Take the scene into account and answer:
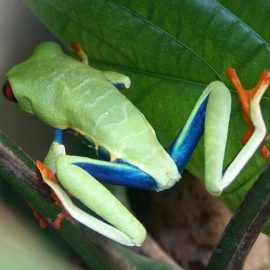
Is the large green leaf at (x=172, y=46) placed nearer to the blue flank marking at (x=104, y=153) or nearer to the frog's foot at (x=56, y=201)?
the blue flank marking at (x=104, y=153)

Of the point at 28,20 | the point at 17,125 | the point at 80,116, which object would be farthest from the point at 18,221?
the point at 28,20

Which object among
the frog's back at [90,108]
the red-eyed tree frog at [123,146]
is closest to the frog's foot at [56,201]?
the red-eyed tree frog at [123,146]

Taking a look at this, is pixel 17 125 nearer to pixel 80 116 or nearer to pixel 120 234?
pixel 80 116

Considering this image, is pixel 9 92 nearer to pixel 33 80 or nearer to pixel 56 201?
pixel 33 80

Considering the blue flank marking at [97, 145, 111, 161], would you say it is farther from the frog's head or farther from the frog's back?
the frog's head

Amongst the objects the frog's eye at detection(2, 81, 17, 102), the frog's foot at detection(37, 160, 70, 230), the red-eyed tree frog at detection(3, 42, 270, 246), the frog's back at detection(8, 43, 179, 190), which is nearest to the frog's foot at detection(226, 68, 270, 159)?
the red-eyed tree frog at detection(3, 42, 270, 246)

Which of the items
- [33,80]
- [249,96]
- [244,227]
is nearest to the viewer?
[244,227]

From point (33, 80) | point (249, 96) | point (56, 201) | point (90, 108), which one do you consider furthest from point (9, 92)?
point (249, 96)
